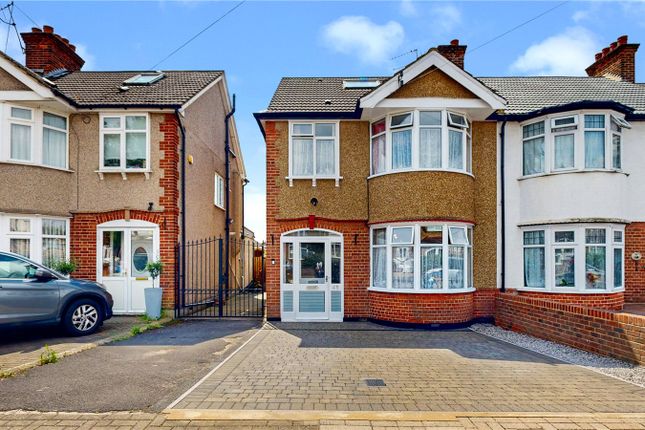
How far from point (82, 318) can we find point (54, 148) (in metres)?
4.95

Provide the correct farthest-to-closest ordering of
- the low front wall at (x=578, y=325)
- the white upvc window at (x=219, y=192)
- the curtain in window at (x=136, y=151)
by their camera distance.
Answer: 1. the white upvc window at (x=219, y=192)
2. the curtain in window at (x=136, y=151)
3. the low front wall at (x=578, y=325)

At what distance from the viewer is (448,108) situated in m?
9.84

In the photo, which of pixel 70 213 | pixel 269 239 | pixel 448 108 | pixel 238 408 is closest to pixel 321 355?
pixel 238 408

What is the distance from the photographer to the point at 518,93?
1209 centimetres

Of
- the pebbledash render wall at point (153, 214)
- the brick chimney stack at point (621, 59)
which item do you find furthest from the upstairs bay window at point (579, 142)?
the pebbledash render wall at point (153, 214)

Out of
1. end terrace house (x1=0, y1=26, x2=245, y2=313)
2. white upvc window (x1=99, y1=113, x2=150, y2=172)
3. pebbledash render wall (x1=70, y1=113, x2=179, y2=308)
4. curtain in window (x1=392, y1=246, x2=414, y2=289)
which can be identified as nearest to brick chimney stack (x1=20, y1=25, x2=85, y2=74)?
end terrace house (x1=0, y1=26, x2=245, y2=313)

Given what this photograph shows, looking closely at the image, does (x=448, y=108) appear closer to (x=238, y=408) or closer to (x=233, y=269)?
(x=238, y=408)

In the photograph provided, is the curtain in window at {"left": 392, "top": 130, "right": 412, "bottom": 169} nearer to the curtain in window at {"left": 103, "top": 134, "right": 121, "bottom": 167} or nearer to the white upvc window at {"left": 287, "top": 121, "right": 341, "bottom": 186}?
the white upvc window at {"left": 287, "top": 121, "right": 341, "bottom": 186}

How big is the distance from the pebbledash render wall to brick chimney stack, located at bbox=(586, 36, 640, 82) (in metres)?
14.4

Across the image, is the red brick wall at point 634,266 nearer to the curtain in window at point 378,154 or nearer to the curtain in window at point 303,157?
the curtain in window at point 378,154

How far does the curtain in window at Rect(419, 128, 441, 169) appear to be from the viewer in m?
9.77

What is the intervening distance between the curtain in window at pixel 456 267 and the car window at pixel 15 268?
885 centimetres

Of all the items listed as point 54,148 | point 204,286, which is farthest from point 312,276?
point 54,148

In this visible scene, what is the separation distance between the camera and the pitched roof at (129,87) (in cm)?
1063
